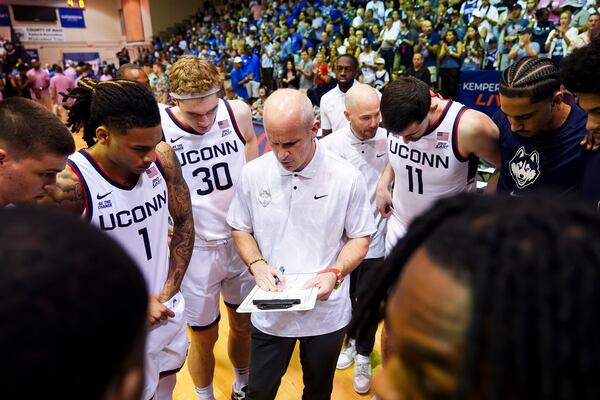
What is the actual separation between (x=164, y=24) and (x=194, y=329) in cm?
2496

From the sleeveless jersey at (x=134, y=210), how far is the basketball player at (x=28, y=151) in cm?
15

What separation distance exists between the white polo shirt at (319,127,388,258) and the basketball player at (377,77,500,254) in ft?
0.41

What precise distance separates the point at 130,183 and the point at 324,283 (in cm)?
93

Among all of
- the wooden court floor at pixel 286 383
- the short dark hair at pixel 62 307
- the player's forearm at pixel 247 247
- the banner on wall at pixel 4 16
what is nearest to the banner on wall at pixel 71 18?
the banner on wall at pixel 4 16

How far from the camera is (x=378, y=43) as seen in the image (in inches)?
408

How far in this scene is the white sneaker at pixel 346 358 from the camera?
10.0ft

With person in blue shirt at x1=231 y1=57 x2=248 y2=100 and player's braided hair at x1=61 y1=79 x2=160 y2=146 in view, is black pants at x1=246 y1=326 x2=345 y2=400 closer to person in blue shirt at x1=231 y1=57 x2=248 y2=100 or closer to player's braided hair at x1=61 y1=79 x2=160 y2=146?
player's braided hair at x1=61 y1=79 x2=160 y2=146

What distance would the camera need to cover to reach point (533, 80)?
6.35 ft

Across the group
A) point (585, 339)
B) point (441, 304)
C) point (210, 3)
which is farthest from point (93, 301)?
point (210, 3)

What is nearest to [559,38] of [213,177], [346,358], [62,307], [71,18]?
[346,358]

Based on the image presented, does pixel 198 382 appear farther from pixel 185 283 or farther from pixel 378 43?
pixel 378 43

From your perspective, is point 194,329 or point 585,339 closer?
point 585,339

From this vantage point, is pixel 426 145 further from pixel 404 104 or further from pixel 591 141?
pixel 591 141

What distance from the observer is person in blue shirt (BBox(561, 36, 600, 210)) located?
5.42ft
